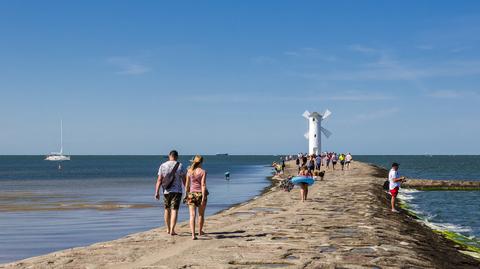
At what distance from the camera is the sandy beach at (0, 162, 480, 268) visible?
33.0 ft

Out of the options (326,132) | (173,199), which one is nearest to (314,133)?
(326,132)

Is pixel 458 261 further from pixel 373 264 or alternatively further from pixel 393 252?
pixel 373 264

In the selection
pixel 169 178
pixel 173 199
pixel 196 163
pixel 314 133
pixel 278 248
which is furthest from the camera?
pixel 314 133

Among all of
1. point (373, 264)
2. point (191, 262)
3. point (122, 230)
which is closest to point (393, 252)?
point (373, 264)

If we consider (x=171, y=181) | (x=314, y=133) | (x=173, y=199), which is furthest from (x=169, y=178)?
(x=314, y=133)

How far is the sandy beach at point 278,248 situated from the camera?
10055mm

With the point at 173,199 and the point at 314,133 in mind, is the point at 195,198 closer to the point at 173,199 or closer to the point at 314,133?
the point at 173,199

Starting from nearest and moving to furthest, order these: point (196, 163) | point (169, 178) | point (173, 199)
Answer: point (196, 163) → point (169, 178) → point (173, 199)

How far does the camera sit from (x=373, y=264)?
986cm

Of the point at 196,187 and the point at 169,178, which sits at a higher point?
the point at 169,178

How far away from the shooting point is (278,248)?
1134 cm

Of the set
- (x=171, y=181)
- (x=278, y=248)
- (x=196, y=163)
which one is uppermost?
(x=196, y=163)

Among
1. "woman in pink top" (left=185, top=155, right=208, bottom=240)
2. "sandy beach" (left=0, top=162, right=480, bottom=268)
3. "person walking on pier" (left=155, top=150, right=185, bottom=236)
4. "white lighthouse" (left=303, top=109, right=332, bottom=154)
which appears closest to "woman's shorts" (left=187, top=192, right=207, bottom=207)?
"woman in pink top" (left=185, top=155, right=208, bottom=240)

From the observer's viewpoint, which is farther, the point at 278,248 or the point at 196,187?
the point at 196,187
